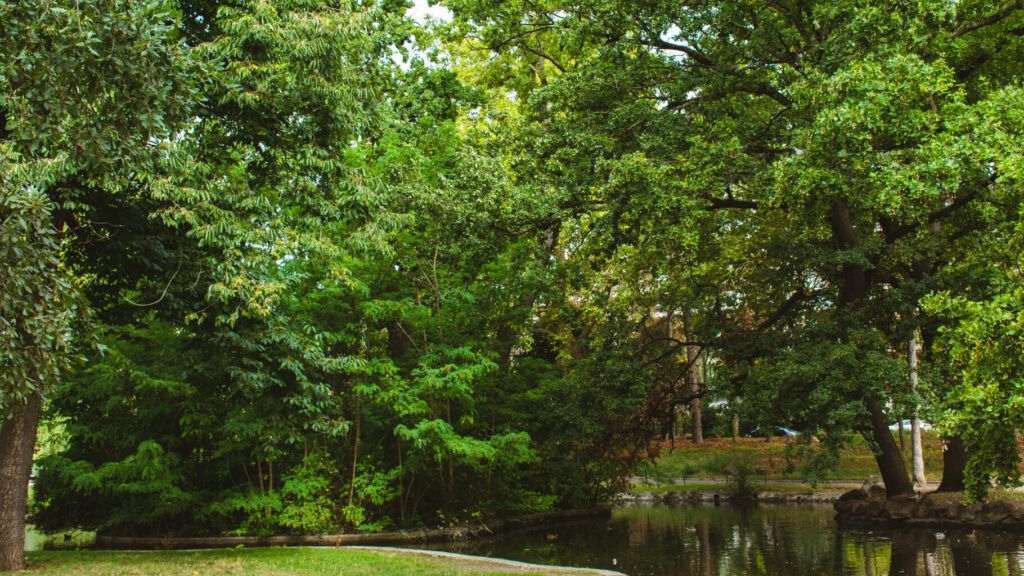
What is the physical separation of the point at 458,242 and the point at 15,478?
8449mm

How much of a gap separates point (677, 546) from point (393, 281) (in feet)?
26.5

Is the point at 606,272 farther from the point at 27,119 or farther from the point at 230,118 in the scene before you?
the point at 27,119

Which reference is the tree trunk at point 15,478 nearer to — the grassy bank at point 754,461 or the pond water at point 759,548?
the pond water at point 759,548

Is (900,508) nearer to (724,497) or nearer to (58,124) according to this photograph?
(724,497)

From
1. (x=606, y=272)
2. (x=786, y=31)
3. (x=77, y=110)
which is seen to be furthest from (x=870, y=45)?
(x=606, y=272)

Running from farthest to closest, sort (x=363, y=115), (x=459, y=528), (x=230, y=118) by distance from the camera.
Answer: (x=459, y=528) → (x=363, y=115) → (x=230, y=118)

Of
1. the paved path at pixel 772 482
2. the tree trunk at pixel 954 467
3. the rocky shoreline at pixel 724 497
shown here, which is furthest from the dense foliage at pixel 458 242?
the paved path at pixel 772 482

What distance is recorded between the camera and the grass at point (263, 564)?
344 inches

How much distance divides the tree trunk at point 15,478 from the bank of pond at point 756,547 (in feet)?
23.9

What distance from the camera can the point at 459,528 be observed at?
617 inches

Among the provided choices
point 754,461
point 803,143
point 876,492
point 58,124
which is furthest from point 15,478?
point 754,461

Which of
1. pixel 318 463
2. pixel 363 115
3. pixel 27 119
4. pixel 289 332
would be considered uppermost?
pixel 363 115

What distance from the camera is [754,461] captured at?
94.8ft

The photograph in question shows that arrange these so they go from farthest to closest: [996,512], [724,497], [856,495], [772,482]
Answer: [772,482]
[724,497]
[856,495]
[996,512]
